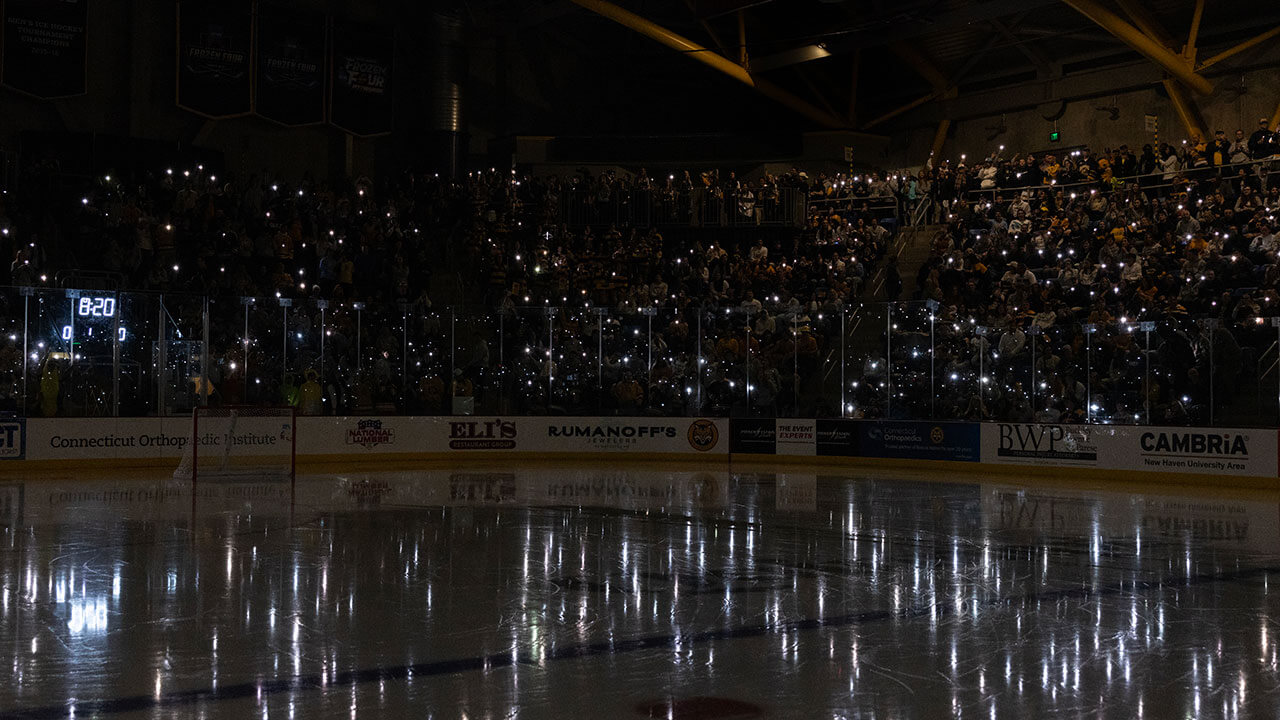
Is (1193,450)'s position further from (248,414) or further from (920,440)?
(248,414)

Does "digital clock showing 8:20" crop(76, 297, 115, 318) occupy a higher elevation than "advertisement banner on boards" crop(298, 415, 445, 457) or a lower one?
higher

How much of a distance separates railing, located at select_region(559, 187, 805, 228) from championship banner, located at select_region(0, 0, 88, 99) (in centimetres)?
1330

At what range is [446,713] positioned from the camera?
19.6 feet

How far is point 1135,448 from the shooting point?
2222cm

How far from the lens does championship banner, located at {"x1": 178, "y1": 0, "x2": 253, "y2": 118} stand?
3228cm

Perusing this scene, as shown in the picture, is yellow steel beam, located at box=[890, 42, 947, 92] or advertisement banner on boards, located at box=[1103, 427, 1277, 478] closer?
advertisement banner on boards, located at box=[1103, 427, 1277, 478]

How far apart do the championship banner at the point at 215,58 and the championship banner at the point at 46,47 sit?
2.63 m

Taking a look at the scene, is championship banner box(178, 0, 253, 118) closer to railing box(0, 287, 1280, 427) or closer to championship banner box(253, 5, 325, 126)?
championship banner box(253, 5, 325, 126)

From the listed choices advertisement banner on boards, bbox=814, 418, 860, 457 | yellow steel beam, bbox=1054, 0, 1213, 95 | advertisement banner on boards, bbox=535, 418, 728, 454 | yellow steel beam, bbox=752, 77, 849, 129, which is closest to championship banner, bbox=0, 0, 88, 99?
advertisement banner on boards, bbox=535, 418, 728, 454

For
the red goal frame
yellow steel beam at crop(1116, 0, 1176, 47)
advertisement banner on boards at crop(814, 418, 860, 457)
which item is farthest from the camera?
yellow steel beam at crop(1116, 0, 1176, 47)

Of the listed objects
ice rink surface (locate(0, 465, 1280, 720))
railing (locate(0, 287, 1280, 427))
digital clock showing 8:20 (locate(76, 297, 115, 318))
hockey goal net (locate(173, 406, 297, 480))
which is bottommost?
ice rink surface (locate(0, 465, 1280, 720))

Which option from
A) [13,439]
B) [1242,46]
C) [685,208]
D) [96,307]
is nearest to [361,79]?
[685,208]

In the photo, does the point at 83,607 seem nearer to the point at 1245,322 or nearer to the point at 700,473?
the point at 700,473

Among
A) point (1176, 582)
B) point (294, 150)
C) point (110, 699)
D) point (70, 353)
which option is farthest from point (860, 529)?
point (294, 150)
